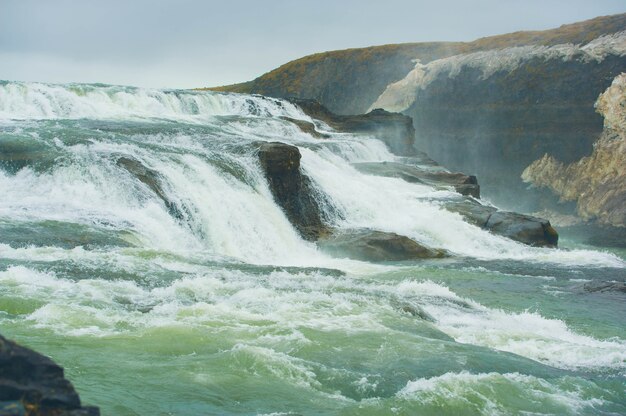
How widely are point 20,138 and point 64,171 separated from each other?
2.40m

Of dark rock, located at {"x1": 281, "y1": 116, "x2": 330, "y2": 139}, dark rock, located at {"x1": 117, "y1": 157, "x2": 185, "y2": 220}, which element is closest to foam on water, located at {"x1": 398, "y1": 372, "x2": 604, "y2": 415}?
dark rock, located at {"x1": 117, "y1": 157, "x2": 185, "y2": 220}

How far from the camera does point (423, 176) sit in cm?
2823

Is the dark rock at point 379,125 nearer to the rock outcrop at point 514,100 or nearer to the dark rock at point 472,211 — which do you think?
the rock outcrop at point 514,100

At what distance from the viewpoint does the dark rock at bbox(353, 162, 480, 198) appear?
26875 mm

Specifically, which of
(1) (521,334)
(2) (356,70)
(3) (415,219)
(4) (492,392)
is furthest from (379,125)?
(4) (492,392)

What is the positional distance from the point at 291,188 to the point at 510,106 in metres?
24.0

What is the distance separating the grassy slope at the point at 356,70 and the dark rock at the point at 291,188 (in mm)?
→ 28914

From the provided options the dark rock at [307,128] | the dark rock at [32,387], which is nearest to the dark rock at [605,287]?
the dark rock at [32,387]

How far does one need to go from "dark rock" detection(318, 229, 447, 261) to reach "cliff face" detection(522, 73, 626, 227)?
16.2m

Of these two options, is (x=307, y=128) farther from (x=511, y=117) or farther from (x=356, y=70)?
(x=356, y=70)

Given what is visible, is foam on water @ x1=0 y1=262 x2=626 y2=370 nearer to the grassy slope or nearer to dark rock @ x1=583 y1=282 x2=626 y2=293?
dark rock @ x1=583 y1=282 x2=626 y2=293

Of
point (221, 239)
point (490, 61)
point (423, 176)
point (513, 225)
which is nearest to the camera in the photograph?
point (221, 239)

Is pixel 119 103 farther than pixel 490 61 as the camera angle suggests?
No

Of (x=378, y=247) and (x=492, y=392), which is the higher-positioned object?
(x=492, y=392)
